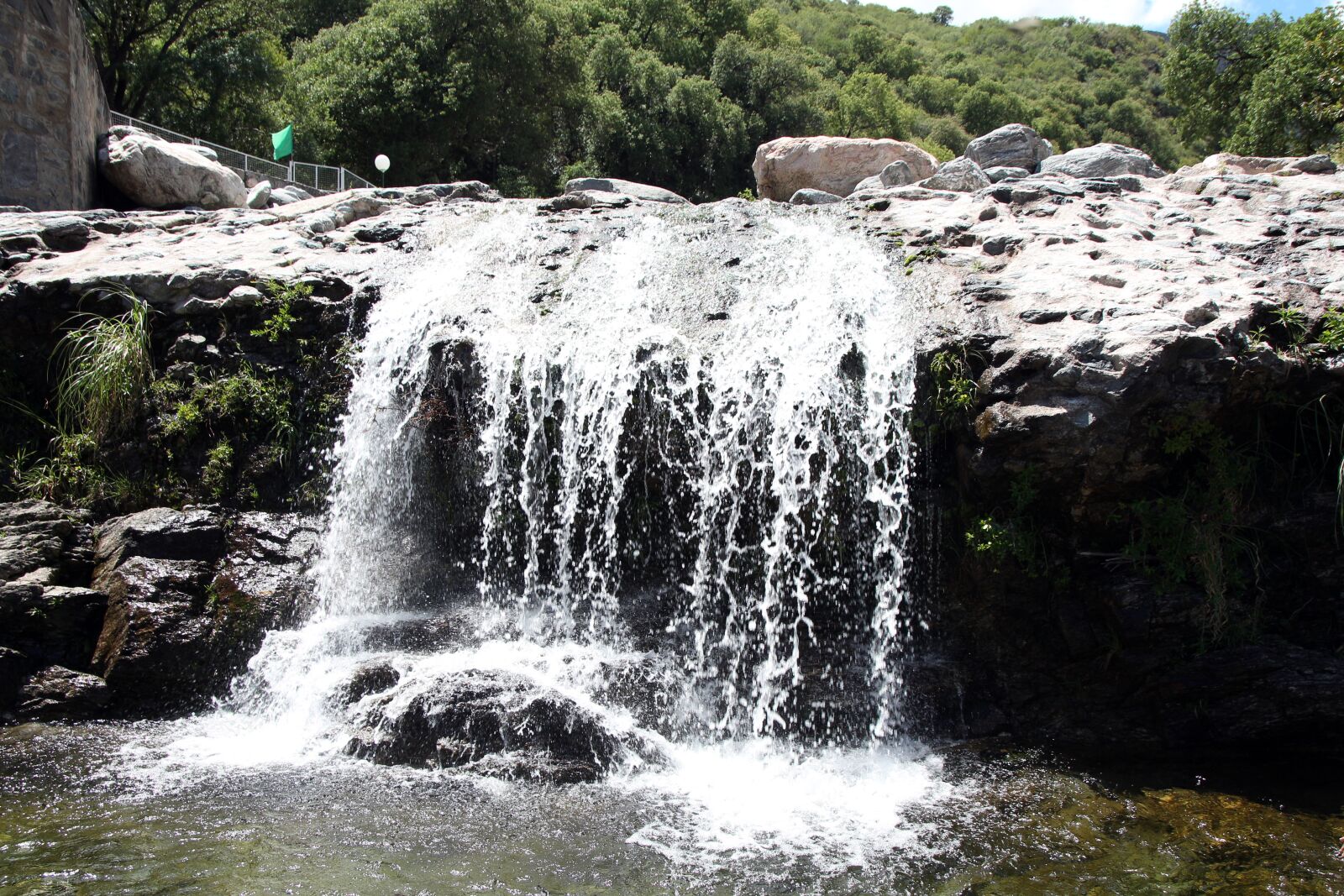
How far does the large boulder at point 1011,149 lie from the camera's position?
13797 mm

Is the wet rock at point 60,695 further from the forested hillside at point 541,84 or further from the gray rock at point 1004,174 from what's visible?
the forested hillside at point 541,84

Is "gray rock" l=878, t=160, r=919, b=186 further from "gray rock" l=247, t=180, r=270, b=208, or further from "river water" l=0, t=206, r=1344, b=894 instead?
"gray rock" l=247, t=180, r=270, b=208

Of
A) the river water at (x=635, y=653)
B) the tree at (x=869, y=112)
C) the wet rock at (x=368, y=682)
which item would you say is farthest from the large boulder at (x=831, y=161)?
the tree at (x=869, y=112)

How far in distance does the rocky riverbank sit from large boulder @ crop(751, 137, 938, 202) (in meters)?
5.87

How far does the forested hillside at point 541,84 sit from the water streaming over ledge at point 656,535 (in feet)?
57.1

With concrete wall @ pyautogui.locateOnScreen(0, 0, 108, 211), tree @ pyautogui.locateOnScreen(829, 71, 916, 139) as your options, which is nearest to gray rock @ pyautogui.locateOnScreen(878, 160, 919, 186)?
concrete wall @ pyautogui.locateOnScreen(0, 0, 108, 211)

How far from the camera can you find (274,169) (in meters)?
17.4

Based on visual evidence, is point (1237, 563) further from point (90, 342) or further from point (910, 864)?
point (90, 342)

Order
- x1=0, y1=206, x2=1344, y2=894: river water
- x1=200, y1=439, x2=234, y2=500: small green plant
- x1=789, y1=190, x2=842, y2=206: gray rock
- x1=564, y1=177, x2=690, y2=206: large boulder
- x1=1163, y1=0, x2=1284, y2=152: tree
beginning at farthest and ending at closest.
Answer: x1=1163, y1=0, x2=1284, y2=152: tree → x1=564, y1=177, x2=690, y2=206: large boulder → x1=789, y1=190, x2=842, y2=206: gray rock → x1=200, y1=439, x2=234, y2=500: small green plant → x1=0, y1=206, x2=1344, y2=894: river water

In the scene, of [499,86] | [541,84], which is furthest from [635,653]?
[541,84]

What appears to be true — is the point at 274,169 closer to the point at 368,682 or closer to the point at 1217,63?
the point at 368,682

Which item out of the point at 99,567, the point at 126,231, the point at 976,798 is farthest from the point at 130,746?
the point at 126,231

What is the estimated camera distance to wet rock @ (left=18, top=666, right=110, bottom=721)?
21.9 ft

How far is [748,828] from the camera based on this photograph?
5.35 meters
